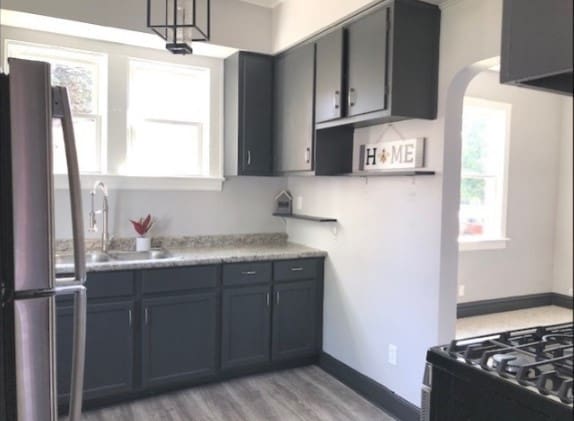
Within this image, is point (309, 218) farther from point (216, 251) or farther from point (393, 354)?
point (393, 354)

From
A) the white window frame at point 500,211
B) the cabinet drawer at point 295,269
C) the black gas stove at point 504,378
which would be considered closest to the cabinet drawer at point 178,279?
the cabinet drawer at point 295,269

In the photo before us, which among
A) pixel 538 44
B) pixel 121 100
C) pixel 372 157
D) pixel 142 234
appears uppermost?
pixel 121 100

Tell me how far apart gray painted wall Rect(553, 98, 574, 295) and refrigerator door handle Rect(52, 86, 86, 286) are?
4.03 ft

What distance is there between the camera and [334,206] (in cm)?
339

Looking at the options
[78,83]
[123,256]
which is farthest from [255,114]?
[123,256]

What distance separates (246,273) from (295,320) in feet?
1.83

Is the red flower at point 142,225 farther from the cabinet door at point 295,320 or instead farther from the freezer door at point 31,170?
the freezer door at point 31,170

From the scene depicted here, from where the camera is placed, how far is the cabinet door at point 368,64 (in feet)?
8.18

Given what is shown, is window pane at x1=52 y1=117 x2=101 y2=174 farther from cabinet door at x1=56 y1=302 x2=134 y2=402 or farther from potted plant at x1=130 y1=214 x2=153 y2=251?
cabinet door at x1=56 y1=302 x2=134 y2=402

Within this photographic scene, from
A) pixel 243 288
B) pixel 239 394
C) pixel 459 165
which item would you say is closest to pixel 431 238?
pixel 459 165

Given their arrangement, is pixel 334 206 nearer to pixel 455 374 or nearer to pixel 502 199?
pixel 502 199

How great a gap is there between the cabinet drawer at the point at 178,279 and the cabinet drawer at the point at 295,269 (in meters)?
0.48

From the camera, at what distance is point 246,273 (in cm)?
Answer: 322

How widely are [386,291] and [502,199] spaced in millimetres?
1862
